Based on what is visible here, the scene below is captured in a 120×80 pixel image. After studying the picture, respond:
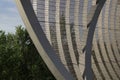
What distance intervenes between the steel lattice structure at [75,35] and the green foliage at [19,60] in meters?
11.3

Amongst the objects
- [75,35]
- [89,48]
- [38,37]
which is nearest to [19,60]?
[75,35]

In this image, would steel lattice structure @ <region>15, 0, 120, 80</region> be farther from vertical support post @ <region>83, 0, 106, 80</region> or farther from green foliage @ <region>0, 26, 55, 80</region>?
green foliage @ <region>0, 26, 55, 80</region>

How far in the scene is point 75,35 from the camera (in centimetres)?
1731

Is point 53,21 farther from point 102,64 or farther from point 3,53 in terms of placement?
point 3,53

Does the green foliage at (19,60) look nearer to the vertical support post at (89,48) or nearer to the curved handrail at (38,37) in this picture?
the vertical support post at (89,48)

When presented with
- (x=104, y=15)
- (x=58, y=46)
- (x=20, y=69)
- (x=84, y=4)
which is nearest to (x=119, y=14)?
(x=104, y=15)

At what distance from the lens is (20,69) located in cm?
3291

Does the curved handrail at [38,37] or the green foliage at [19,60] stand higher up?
the curved handrail at [38,37]

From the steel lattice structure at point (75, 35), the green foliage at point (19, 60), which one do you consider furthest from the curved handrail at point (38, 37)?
the green foliage at point (19, 60)

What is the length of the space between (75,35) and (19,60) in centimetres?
1566

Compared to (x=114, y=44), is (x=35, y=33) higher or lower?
higher

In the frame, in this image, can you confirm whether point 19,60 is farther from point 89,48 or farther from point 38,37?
point 38,37

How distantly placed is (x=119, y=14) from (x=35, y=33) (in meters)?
10.9

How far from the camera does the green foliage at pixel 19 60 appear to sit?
31062 millimetres
